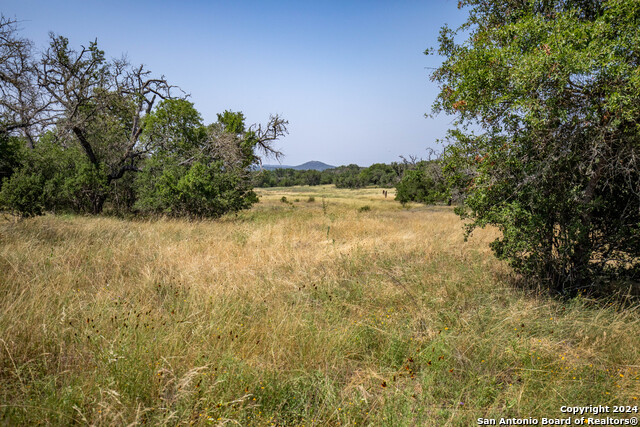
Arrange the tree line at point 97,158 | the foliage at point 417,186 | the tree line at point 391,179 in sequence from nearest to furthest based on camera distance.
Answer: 1. the tree line at point 97,158
2. the tree line at point 391,179
3. the foliage at point 417,186

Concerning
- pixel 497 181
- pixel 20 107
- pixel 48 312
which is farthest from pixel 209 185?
pixel 497 181

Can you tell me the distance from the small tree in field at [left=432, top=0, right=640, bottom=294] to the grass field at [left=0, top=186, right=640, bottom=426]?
41.6 inches

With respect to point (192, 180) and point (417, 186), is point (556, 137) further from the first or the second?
point (417, 186)

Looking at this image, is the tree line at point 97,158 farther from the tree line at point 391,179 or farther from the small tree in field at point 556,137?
the small tree in field at point 556,137

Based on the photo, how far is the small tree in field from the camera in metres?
3.97

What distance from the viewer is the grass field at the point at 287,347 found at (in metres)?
2.34

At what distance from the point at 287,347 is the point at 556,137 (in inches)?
189

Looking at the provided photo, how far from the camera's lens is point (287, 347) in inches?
126

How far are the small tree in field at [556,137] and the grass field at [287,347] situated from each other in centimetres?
106

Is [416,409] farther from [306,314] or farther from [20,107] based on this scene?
[20,107]
